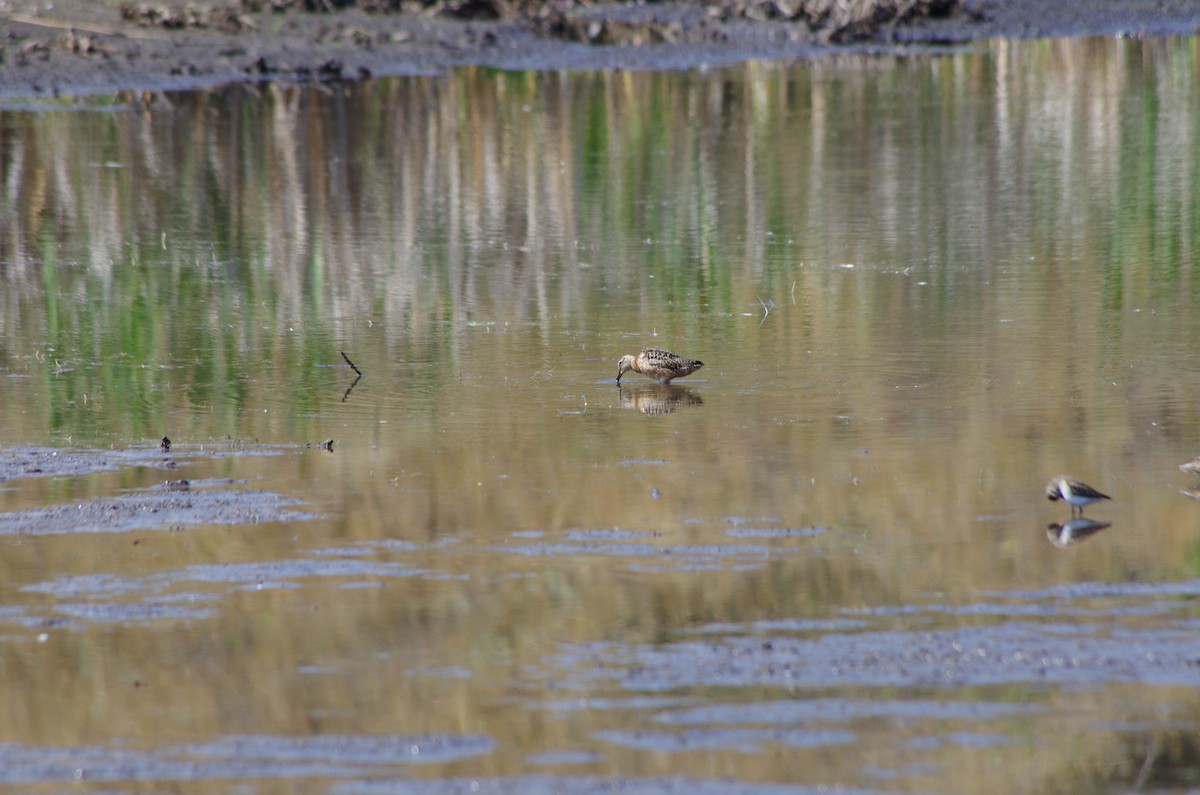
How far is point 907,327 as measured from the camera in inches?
365

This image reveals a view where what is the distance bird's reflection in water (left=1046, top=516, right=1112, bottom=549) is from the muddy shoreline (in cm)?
1729

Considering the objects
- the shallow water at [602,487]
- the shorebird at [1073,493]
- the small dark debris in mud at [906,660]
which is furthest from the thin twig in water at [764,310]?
the small dark debris in mud at [906,660]

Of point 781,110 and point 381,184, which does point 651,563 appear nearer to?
point 381,184

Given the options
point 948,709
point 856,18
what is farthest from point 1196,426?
point 856,18

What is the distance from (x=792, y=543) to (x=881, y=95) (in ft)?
50.2

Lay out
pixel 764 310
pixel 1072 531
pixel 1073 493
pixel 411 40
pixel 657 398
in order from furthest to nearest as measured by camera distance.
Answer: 1. pixel 411 40
2. pixel 764 310
3. pixel 657 398
4. pixel 1073 493
5. pixel 1072 531

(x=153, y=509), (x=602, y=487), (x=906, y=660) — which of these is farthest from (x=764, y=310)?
(x=906, y=660)

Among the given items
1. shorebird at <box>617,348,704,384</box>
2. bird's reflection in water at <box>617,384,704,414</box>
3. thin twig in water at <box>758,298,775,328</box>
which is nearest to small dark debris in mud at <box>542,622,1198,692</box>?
bird's reflection in water at <box>617,384,704,414</box>

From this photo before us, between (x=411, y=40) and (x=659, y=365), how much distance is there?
17291mm

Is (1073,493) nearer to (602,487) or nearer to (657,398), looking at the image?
(602,487)

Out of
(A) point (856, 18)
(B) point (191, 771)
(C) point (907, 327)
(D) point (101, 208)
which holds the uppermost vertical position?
(A) point (856, 18)

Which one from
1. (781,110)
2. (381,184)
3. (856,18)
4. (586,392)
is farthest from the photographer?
(856,18)

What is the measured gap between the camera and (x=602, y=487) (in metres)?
6.59

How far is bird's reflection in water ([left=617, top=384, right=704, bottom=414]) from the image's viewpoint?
310 inches
